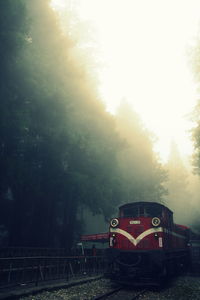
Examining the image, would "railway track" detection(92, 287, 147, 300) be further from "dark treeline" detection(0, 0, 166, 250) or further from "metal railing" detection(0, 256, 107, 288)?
"dark treeline" detection(0, 0, 166, 250)

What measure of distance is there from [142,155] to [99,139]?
1575 centimetres

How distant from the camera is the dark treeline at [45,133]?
48.5ft

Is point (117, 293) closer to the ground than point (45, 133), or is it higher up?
closer to the ground

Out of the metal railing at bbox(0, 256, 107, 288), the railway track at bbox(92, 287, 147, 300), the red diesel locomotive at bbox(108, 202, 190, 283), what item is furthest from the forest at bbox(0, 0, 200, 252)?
the railway track at bbox(92, 287, 147, 300)

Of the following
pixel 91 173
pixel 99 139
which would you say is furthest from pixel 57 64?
pixel 91 173

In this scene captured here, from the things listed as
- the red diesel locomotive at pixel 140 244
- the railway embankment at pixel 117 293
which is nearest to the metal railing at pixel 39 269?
the railway embankment at pixel 117 293

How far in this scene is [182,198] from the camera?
61.2 metres

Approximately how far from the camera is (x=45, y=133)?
663 inches

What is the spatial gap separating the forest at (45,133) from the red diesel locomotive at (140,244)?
521 cm

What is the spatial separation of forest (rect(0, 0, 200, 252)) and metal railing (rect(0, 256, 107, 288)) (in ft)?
6.48

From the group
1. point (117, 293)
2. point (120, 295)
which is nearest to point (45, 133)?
point (117, 293)

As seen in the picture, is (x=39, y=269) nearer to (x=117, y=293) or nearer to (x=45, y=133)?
(x=117, y=293)

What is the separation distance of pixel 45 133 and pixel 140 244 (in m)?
8.47

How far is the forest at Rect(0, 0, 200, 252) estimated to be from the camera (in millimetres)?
14797
